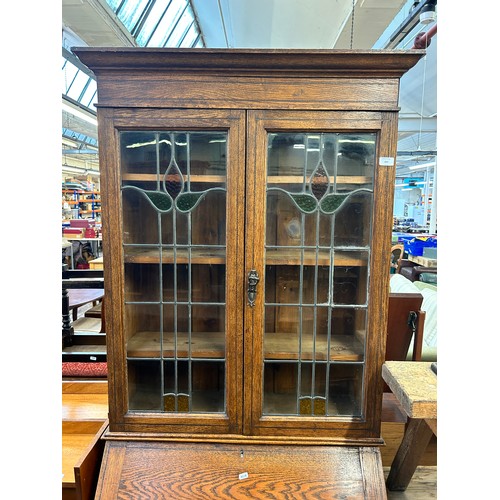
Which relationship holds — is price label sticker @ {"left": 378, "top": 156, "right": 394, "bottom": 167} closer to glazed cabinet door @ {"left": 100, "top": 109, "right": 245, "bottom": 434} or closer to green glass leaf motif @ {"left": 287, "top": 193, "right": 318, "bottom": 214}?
green glass leaf motif @ {"left": 287, "top": 193, "right": 318, "bottom": 214}

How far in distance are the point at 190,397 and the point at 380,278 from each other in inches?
33.3

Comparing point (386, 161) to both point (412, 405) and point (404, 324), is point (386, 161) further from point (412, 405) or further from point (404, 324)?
point (404, 324)

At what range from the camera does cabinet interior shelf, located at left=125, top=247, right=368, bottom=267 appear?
1231 millimetres

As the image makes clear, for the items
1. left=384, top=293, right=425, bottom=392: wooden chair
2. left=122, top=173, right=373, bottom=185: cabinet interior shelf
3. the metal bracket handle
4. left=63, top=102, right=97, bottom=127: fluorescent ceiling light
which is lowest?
left=384, top=293, right=425, bottom=392: wooden chair

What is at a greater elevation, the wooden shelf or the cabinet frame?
the cabinet frame

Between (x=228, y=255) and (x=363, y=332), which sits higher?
(x=228, y=255)

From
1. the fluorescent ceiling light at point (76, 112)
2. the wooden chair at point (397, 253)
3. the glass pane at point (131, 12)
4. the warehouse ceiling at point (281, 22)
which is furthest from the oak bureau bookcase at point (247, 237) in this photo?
the wooden chair at point (397, 253)

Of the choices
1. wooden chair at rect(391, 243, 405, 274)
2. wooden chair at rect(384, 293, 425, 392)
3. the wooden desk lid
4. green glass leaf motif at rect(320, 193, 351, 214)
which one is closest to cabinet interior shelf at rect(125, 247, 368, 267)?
green glass leaf motif at rect(320, 193, 351, 214)

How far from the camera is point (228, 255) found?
1.17 meters

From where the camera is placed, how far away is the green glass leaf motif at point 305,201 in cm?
121

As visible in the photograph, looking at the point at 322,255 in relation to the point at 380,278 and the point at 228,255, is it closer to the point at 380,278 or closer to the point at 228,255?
the point at 380,278

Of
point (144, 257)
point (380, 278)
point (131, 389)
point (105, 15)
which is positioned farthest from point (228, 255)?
point (105, 15)

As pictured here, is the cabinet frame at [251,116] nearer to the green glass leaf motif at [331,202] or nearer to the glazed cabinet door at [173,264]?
the glazed cabinet door at [173,264]

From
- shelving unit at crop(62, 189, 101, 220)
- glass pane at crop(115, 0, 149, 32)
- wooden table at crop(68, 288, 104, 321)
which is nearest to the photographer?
wooden table at crop(68, 288, 104, 321)
